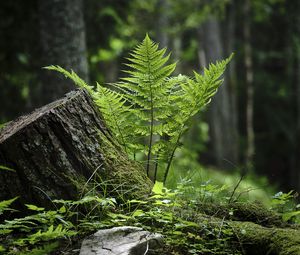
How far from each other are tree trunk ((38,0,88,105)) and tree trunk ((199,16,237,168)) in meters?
9.65

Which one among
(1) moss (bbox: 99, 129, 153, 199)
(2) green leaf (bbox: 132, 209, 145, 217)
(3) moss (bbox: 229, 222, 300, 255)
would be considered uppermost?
(1) moss (bbox: 99, 129, 153, 199)

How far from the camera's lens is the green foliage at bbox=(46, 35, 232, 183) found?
3.39m

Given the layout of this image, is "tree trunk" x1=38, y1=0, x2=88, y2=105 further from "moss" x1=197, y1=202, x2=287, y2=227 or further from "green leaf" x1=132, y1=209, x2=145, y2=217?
"green leaf" x1=132, y1=209, x2=145, y2=217

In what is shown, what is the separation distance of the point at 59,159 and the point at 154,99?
0.86 m

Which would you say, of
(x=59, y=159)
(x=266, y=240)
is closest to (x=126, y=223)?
(x=59, y=159)

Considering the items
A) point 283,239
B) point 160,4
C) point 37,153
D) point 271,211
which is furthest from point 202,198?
point 160,4

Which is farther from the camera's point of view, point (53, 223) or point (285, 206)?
point (285, 206)

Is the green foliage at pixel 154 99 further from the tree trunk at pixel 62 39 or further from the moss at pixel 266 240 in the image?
the tree trunk at pixel 62 39

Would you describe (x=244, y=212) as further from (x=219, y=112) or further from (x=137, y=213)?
(x=219, y=112)

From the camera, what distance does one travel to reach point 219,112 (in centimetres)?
1630

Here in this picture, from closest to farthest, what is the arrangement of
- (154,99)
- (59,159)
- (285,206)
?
(59,159) < (154,99) < (285,206)

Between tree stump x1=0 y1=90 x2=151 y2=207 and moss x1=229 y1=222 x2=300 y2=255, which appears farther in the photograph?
tree stump x1=0 y1=90 x2=151 y2=207

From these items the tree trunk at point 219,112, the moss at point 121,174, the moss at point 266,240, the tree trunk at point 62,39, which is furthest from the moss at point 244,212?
the tree trunk at point 219,112

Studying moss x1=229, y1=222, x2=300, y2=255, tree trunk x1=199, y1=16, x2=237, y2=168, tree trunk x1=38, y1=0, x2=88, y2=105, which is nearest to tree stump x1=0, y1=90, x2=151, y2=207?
moss x1=229, y1=222, x2=300, y2=255
